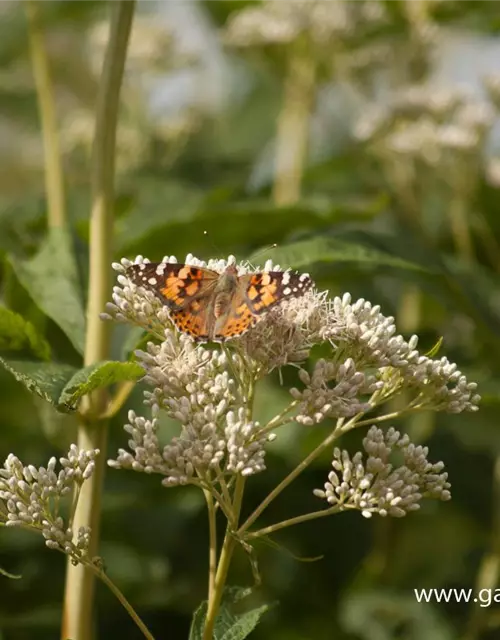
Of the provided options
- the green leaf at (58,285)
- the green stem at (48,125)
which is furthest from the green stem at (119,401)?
the green stem at (48,125)

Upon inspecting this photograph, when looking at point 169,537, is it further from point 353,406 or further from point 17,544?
point 353,406

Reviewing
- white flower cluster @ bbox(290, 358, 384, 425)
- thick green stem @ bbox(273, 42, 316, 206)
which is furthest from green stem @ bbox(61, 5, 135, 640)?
thick green stem @ bbox(273, 42, 316, 206)

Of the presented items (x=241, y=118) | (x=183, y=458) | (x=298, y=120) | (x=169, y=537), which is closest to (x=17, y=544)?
(x=169, y=537)

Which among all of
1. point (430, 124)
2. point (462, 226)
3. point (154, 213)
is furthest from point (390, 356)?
point (430, 124)

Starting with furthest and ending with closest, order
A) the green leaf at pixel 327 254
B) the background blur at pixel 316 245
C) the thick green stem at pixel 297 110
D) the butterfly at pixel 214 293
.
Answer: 1. the thick green stem at pixel 297 110
2. the background blur at pixel 316 245
3. the green leaf at pixel 327 254
4. the butterfly at pixel 214 293

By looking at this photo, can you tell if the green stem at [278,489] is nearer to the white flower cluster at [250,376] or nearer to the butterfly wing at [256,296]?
the white flower cluster at [250,376]

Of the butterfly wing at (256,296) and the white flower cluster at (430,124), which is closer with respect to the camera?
the butterfly wing at (256,296)

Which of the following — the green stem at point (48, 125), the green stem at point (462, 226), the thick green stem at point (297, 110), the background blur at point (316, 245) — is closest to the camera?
the background blur at point (316, 245)
